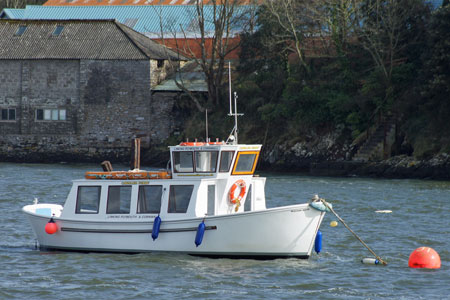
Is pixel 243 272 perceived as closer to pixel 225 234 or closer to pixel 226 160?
pixel 225 234

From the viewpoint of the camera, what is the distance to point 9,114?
58.8 meters

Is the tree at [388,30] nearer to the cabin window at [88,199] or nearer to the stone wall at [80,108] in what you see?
the stone wall at [80,108]

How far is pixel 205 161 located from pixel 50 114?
127 ft

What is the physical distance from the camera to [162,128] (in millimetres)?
57000

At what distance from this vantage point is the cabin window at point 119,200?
A: 21.3 metres

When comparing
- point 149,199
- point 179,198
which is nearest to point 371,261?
point 179,198

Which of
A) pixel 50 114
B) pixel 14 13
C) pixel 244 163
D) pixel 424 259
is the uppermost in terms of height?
pixel 14 13

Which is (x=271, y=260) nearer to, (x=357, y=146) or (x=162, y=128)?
(x=357, y=146)

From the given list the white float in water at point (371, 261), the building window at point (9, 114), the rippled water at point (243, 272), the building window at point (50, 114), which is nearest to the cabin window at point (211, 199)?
the rippled water at point (243, 272)

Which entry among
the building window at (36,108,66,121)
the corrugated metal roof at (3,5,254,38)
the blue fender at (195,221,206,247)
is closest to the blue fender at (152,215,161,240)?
the blue fender at (195,221,206,247)

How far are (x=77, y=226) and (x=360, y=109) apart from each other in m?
28.3

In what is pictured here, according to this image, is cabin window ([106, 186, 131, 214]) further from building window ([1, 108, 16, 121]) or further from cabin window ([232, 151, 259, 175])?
→ building window ([1, 108, 16, 121])

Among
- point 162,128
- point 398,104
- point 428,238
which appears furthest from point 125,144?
point 428,238

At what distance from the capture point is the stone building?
57.1 metres
